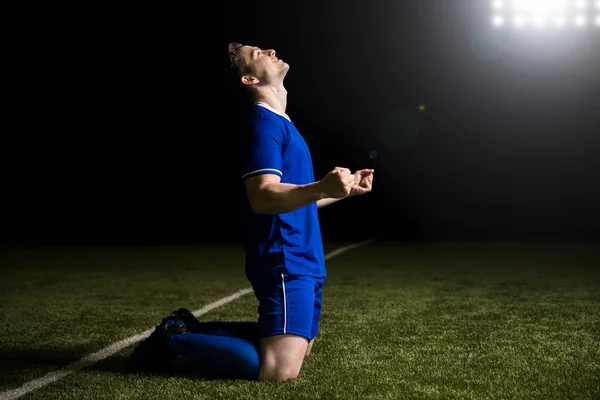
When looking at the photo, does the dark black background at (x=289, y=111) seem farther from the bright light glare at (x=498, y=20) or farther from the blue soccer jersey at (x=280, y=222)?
the blue soccer jersey at (x=280, y=222)

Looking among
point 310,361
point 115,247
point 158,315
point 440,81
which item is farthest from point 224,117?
point 310,361

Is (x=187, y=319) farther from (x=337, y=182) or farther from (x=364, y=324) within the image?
(x=364, y=324)

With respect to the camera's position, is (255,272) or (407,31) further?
(407,31)

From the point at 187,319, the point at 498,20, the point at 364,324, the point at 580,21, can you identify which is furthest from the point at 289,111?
the point at 187,319

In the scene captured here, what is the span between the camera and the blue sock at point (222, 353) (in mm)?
3375

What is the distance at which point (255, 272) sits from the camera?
3.43 m

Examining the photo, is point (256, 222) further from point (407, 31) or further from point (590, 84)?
point (590, 84)

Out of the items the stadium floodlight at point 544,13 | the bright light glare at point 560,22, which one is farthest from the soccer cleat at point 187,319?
the bright light glare at point 560,22

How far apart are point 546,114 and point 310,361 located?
Result: 84.1 feet

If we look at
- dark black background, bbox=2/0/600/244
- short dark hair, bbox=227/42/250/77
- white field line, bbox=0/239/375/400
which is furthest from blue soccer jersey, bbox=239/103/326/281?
dark black background, bbox=2/0/600/244

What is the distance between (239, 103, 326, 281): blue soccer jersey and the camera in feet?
10.9

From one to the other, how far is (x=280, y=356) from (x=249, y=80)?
1254 mm

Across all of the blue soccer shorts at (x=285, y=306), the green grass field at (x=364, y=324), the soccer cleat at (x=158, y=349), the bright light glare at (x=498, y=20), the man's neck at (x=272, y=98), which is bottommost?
the green grass field at (x=364, y=324)

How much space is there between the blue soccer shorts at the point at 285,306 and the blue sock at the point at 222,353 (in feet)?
0.33
